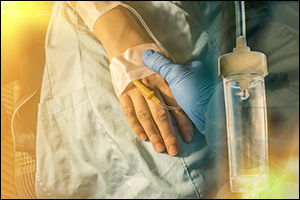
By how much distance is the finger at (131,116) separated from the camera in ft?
1.75

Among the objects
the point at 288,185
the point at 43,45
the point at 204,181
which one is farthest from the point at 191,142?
the point at 43,45

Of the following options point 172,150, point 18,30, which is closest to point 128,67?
point 172,150

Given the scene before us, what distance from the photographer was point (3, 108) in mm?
714

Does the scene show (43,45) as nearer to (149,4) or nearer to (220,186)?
(149,4)

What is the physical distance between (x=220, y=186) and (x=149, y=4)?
0.53 metres

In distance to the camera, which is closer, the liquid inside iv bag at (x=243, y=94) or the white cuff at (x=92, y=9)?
the liquid inside iv bag at (x=243, y=94)

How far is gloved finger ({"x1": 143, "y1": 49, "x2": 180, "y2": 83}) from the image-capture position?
1.67 ft

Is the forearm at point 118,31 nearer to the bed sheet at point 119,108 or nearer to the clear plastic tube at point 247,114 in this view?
the bed sheet at point 119,108

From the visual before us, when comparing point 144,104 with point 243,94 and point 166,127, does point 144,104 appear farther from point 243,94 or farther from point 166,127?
point 243,94

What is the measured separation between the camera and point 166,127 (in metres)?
0.50

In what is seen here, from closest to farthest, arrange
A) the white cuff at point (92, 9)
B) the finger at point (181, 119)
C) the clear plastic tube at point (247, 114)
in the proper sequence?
the clear plastic tube at point (247, 114) → the finger at point (181, 119) → the white cuff at point (92, 9)

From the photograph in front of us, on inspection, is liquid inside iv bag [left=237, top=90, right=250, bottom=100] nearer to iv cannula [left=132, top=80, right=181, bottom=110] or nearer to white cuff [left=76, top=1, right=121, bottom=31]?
iv cannula [left=132, top=80, right=181, bottom=110]

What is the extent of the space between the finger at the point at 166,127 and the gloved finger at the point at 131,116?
5 cm

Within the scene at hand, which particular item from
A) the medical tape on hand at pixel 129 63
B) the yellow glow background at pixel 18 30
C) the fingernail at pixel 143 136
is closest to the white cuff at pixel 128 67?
the medical tape on hand at pixel 129 63
